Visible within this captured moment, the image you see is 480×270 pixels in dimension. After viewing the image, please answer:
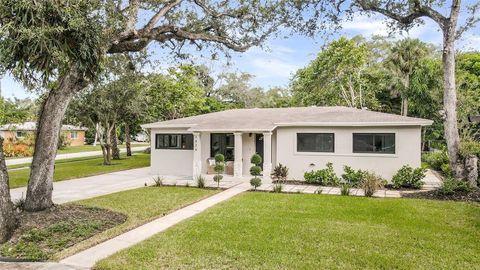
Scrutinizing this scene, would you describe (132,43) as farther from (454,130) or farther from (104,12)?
(454,130)

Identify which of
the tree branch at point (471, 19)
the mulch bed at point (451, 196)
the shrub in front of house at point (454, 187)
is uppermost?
the tree branch at point (471, 19)

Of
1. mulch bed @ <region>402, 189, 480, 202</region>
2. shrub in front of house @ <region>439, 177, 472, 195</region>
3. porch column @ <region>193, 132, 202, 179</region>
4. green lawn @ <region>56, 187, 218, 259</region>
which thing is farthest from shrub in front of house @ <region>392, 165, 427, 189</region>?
porch column @ <region>193, 132, 202, 179</region>

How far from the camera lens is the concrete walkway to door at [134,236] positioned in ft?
20.8

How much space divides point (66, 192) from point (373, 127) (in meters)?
13.5

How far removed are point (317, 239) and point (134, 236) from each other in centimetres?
413

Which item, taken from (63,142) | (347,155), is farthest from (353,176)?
(63,142)

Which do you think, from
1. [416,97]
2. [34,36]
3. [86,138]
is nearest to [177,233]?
[34,36]

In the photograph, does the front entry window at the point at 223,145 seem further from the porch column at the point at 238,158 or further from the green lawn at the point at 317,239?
the green lawn at the point at 317,239

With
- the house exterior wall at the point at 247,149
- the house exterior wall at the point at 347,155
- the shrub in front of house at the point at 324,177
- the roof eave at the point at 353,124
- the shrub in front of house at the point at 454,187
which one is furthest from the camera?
the house exterior wall at the point at 247,149

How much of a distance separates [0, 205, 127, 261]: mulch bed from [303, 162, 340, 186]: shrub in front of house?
9.09 meters

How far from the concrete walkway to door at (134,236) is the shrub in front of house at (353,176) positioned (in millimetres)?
6092

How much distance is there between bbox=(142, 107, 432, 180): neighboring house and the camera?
50.4 feet

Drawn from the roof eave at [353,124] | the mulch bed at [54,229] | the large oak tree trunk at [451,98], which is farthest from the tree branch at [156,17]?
the large oak tree trunk at [451,98]

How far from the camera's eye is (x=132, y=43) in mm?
11297
